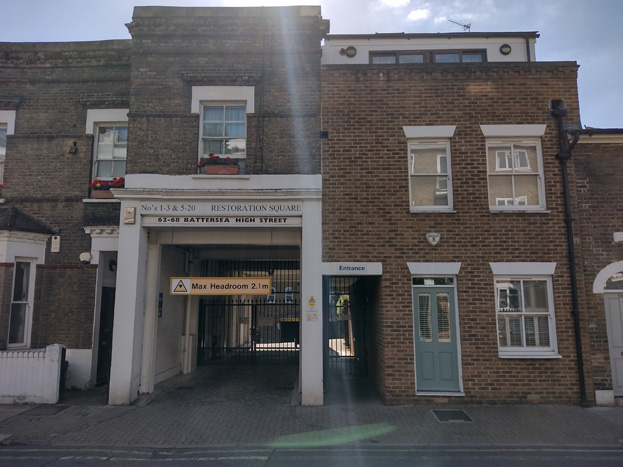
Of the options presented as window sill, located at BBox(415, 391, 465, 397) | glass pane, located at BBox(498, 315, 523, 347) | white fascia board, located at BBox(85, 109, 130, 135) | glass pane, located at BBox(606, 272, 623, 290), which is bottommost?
window sill, located at BBox(415, 391, 465, 397)

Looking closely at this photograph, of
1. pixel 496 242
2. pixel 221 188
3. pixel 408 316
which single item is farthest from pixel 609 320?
pixel 221 188

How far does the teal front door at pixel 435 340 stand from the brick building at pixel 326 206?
0.04 m

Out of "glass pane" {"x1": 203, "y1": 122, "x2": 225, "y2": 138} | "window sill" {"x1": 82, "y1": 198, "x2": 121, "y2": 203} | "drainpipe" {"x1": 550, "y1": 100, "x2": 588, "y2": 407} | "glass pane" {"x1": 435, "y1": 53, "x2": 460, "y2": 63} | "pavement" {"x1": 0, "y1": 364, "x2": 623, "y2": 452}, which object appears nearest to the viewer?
"pavement" {"x1": 0, "y1": 364, "x2": 623, "y2": 452}

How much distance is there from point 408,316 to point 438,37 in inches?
417

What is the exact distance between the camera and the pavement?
6.83m

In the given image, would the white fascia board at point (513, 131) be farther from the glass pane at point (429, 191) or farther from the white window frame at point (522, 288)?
the white window frame at point (522, 288)

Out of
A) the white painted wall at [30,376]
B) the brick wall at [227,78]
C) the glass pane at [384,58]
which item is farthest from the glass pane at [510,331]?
the glass pane at [384,58]

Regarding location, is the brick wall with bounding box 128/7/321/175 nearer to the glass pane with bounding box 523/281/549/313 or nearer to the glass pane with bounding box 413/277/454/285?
the glass pane with bounding box 413/277/454/285

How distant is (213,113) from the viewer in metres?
10.2

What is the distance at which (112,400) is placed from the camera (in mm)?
8867

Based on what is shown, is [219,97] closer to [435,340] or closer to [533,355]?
[435,340]

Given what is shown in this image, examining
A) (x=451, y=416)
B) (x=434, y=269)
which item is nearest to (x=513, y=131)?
(x=434, y=269)

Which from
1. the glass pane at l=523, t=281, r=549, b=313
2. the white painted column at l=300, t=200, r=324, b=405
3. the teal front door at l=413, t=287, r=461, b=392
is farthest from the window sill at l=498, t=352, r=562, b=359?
the white painted column at l=300, t=200, r=324, b=405

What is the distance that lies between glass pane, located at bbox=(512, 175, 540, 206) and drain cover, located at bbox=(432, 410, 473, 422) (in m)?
4.63
